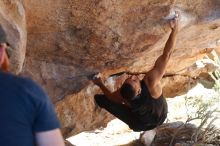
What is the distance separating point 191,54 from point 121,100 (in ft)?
8.45

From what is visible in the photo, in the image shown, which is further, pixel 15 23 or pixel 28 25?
pixel 28 25

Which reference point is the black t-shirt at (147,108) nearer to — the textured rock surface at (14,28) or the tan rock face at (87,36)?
the tan rock face at (87,36)

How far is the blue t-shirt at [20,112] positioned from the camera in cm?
148

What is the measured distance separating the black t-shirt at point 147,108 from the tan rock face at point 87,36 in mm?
761

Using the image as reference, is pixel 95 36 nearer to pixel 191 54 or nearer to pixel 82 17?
pixel 82 17

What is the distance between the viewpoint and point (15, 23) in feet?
11.5

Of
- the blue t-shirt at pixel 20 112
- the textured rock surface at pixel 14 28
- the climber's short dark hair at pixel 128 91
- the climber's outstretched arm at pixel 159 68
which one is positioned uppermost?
the textured rock surface at pixel 14 28

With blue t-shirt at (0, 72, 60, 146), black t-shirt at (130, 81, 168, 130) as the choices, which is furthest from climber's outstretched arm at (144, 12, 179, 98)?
blue t-shirt at (0, 72, 60, 146)

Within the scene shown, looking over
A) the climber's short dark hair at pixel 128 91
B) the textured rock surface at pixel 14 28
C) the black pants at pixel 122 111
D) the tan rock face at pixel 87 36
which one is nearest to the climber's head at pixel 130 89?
the climber's short dark hair at pixel 128 91

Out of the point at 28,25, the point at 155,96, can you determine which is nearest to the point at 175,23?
the point at 155,96

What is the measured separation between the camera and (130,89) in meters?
4.10

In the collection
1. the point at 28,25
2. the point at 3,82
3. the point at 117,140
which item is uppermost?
the point at 28,25

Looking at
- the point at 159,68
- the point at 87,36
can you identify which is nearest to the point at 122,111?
the point at 159,68

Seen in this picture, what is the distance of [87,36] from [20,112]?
315 cm
